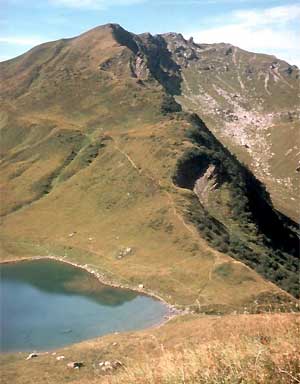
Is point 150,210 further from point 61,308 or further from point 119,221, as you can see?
point 61,308

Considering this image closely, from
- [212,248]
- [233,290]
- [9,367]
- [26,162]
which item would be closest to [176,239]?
[212,248]

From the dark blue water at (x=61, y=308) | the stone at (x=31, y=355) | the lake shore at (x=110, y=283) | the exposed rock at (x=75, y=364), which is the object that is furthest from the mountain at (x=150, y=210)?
the exposed rock at (x=75, y=364)

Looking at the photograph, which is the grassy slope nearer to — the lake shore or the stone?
the lake shore

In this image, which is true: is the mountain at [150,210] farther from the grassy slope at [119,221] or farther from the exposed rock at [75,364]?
the exposed rock at [75,364]

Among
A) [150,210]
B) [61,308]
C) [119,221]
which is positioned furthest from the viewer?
[119,221]

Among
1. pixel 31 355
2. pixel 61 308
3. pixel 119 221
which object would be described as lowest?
pixel 61 308

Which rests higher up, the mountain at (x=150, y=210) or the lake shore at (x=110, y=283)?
the mountain at (x=150, y=210)

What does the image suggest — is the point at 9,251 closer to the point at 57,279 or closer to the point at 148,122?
the point at 57,279

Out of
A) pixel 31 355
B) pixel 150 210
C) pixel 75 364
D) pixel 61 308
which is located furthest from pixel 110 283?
pixel 75 364

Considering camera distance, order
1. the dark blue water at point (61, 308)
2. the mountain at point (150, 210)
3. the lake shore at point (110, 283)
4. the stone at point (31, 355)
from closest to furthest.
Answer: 1. the stone at point (31, 355)
2. the dark blue water at point (61, 308)
3. the lake shore at point (110, 283)
4. the mountain at point (150, 210)
